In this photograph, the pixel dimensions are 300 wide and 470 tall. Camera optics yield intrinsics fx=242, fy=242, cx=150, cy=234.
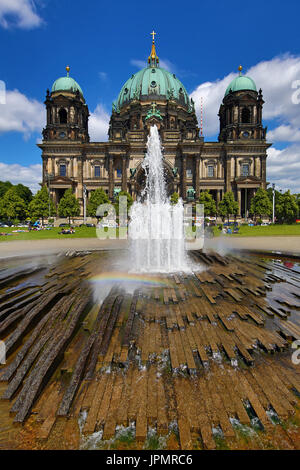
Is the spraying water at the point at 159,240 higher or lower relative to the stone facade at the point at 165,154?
lower

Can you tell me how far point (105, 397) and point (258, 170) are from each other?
206 ft

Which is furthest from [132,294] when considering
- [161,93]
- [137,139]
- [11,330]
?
[161,93]

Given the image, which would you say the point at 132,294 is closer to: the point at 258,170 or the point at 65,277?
the point at 65,277

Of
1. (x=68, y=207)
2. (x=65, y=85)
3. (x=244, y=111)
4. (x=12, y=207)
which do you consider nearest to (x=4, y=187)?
(x=12, y=207)

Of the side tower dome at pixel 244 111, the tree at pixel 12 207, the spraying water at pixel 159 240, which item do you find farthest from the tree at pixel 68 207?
the side tower dome at pixel 244 111

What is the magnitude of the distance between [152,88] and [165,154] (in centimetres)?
1969

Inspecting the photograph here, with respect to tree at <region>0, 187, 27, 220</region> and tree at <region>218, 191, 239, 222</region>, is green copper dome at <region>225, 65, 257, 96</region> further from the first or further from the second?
tree at <region>0, 187, 27, 220</region>

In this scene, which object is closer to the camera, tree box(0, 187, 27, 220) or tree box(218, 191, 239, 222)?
tree box(218, 191, 239, 222)

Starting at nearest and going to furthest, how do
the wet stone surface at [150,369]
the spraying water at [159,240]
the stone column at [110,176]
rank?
the wet stone surface at [150,369], the spraying water at [159,240], the stone column at [110,176]

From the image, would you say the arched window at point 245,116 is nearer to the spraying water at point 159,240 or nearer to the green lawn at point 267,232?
the green lawn at point 267,232

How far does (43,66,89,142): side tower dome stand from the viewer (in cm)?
5810

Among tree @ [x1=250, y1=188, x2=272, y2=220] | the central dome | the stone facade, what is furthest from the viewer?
the central dome

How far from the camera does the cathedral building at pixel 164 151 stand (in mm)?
57344

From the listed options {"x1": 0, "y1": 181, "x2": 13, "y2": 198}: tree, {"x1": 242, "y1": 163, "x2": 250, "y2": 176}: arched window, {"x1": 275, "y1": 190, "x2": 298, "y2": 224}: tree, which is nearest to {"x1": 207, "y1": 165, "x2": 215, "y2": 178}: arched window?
{"x1": 242, "y1": 163, "x2": 250, "y2": 176}: arched window
